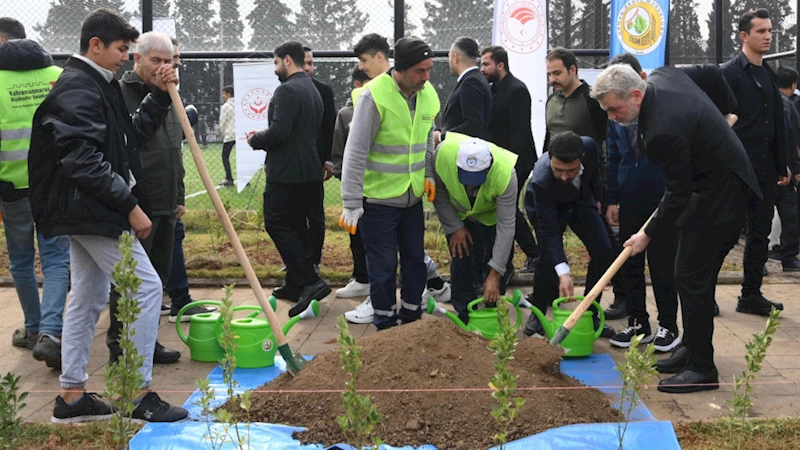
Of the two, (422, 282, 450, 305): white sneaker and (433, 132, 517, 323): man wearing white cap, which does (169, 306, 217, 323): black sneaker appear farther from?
(433, 132, 517, 323): man wearing white cap

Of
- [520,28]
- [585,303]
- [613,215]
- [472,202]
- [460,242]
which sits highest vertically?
[520,28]

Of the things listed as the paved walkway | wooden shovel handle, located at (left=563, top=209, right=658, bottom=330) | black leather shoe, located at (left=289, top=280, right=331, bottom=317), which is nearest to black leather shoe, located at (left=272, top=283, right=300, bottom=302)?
the paved walkway

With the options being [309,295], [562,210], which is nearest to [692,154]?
[562,210]

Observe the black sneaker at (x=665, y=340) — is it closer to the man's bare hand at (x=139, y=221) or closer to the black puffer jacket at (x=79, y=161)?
the man's bare hand at (x=139, y=221)

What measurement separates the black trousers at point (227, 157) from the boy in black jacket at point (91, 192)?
9.92m

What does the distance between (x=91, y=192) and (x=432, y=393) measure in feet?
6.44

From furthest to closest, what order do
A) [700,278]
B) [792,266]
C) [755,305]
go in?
[792,266]
[755,305]
[700,278]

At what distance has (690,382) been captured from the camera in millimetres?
4934

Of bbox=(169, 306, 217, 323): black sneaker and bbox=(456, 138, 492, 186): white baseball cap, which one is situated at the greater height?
bbox=(456, 138, 492, 186): white baseball cap

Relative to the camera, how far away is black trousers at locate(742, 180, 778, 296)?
6.72 m

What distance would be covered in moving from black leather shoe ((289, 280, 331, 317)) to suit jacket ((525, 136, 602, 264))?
183 cm

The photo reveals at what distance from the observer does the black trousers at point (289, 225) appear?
691 centimetres

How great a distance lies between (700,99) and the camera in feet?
16.0

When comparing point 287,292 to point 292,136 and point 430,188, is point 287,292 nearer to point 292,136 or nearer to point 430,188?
point 292,136
